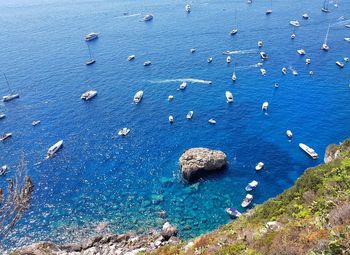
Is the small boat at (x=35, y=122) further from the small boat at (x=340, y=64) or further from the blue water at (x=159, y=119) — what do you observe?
the small boat at (x=340, y=64)

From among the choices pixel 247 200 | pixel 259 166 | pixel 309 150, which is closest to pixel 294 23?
pixel 309 150

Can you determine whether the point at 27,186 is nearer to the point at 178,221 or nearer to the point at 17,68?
the point at 178,221

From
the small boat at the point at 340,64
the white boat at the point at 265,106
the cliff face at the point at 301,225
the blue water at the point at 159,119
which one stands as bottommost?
the blue water at the point at 159,119

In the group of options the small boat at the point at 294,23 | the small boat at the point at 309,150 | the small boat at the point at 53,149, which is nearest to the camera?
the small boat at the point at 309,150

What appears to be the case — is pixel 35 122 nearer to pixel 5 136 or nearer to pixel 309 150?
pixel 5 136

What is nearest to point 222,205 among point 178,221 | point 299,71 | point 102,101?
point 178,221

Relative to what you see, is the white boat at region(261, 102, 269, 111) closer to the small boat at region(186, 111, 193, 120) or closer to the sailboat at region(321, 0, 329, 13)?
the small boat at region(186, 111, 193, 120)

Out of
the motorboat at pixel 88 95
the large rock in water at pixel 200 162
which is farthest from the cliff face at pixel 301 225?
the motorboat at pixel 88 95
